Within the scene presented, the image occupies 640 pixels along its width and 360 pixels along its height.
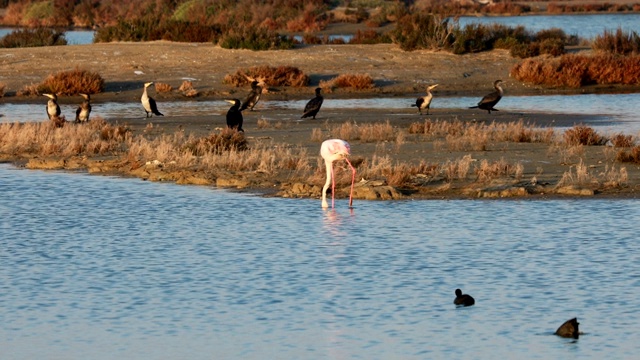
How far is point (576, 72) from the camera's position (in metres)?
38.6

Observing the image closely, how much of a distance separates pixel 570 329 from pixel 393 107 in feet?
73.9

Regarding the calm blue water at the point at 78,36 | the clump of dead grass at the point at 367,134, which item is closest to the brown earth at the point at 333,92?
the clump of dead grass at the point at 367,134

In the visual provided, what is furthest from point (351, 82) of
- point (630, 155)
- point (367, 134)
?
point (630, 155)

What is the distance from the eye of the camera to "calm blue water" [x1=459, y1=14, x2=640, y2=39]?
6619cm

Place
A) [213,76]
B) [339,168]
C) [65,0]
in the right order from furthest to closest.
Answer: [65,0], [213,76], [339,168]

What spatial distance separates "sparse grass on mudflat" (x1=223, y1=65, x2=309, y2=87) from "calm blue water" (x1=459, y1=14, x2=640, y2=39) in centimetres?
2573

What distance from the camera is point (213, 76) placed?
38188 millimetres

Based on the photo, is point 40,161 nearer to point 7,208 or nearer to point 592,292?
point 7,208

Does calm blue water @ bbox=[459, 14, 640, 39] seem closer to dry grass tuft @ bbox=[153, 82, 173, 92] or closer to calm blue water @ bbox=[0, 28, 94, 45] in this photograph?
calm blue water @ bbox=[0, 28, 94, 45]

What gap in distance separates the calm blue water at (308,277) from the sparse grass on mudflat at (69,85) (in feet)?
55.0

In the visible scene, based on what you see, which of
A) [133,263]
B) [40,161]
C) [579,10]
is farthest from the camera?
[579,10]

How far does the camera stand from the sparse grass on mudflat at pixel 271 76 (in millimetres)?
37062

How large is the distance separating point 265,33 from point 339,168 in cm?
2584

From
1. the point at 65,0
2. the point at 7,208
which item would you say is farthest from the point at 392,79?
the point at 65,0
